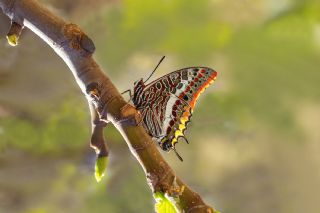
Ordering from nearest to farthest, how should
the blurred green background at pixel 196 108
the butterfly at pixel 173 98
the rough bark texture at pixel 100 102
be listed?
1. the rough bark texture at pixel 100 102
2. the butterfly at pixel 173 98
3. the blurred green background at pixel 196 108

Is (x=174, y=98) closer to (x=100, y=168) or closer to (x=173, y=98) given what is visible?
(x=173, y=98)

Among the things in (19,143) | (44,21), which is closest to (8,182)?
(19,143)

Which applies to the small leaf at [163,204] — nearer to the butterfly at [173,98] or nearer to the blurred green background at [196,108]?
the butterfly at [173,98]

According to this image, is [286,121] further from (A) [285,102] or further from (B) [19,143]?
(B) [19,143]

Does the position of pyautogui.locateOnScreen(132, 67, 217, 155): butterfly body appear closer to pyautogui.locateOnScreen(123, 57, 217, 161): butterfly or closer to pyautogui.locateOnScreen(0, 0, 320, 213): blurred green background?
pyautogui.locateOnScreen(123, 57, 217, 161): butterfly

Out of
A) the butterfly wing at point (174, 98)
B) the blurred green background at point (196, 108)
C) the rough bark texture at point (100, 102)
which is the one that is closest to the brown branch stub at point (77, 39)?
the rough bark texture at point (100, 102)

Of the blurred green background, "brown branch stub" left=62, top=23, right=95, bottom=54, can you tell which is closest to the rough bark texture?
"brown branch stub" left=62, top=23, right=95, bottom=54

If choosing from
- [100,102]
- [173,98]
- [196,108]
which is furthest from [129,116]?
[196,108]
